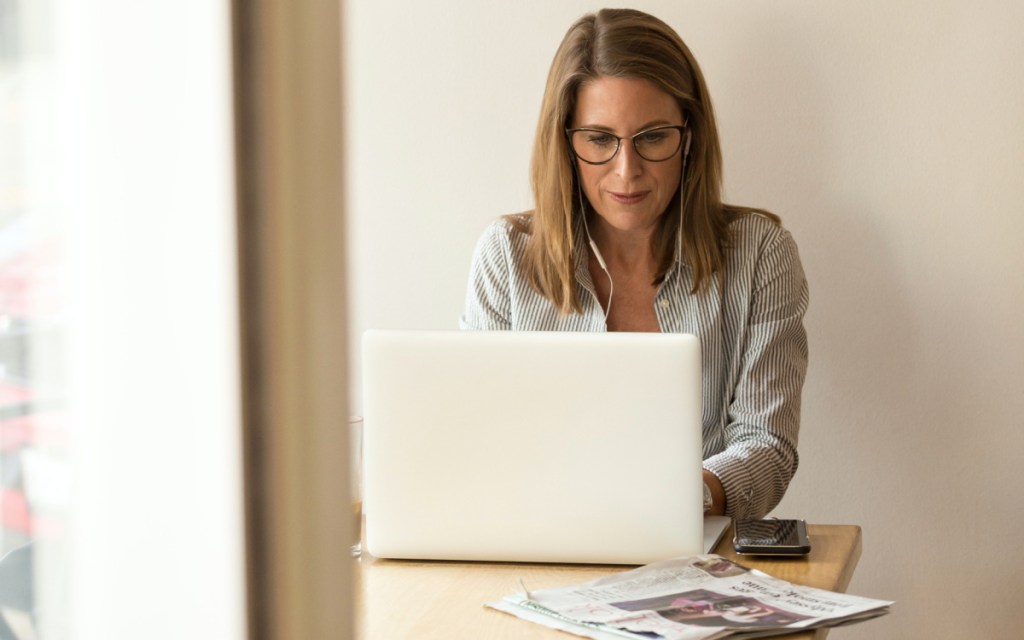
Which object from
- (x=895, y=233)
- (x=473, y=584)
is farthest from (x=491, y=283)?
→ (x=473, y=584)

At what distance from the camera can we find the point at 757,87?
203cm

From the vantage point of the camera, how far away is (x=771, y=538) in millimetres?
1295

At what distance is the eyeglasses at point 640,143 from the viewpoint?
1832 millimetres

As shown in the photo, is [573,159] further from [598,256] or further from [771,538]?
[771,538]

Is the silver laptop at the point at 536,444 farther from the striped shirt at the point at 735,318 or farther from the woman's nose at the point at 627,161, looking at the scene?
the woman's nose at the point at 627,161

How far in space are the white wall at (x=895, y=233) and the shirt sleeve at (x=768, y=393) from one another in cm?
21

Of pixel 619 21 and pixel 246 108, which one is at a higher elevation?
pixel 619 21

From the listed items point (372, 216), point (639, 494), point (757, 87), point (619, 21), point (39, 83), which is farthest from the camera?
point (372, 216)

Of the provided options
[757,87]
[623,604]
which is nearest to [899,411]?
[757,87]

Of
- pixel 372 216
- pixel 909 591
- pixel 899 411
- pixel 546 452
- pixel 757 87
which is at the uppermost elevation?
pixel 757 87

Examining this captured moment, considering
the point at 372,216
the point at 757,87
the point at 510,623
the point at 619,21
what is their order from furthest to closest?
the point at 372,216, the point at 757,87, the point at 619,21, the point at 510,623

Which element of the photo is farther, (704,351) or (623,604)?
(704,351)

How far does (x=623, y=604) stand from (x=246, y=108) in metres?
0.88

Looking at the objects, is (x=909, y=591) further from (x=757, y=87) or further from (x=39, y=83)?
(x=39, y=83)
